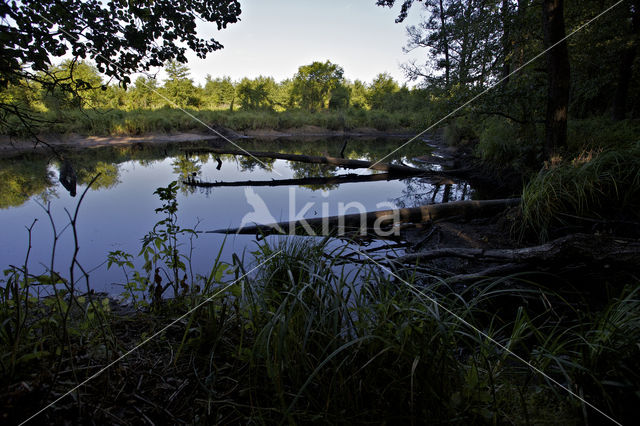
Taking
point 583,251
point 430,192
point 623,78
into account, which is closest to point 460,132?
point 623,78

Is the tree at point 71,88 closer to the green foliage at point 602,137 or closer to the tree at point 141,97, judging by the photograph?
the green foliage at point 602,137

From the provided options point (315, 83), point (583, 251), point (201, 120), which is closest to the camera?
point (583, 251)

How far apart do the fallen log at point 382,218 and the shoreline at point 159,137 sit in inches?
140

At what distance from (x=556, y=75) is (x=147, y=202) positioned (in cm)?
780

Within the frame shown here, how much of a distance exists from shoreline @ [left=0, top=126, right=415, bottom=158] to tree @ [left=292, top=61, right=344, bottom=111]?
20396mm

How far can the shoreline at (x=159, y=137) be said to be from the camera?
12.9m

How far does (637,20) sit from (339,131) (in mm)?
21601

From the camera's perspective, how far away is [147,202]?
5.96 m

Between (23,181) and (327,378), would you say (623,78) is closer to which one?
(327,378)

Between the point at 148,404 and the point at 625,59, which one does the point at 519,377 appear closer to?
the point at 148,404

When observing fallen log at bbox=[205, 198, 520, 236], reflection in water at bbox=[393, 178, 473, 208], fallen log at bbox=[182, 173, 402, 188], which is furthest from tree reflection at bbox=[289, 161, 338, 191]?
fallen log at bbox=[205, 198, 520, 236]

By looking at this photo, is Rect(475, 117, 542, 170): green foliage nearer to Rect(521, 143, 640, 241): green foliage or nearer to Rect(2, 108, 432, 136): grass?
Rect(2, 108, 432, 136): grass

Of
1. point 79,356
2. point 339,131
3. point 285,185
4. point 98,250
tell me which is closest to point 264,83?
point 339,131

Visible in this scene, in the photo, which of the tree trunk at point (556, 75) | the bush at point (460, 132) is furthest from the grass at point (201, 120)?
the tree trunk at point (556, 75)
